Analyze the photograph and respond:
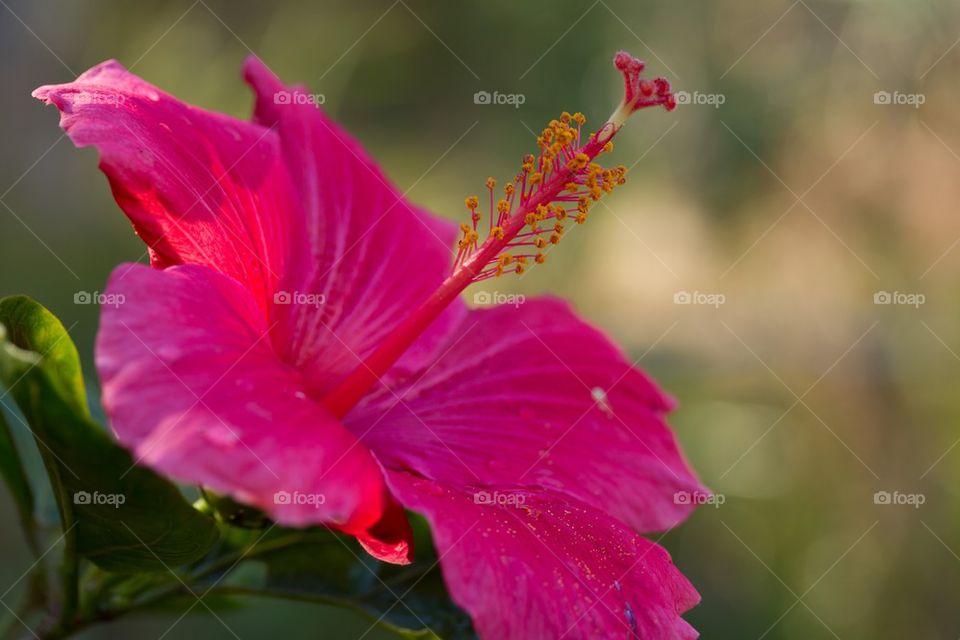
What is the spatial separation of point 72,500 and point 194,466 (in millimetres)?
213

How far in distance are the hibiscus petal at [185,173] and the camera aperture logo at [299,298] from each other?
1cm

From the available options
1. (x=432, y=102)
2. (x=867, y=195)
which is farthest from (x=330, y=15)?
(x=867, y=195)

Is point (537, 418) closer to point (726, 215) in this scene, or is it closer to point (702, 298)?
point (702, 298)

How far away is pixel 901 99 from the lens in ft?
11.2

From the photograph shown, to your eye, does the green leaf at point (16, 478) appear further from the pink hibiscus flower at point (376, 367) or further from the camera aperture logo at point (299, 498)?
the camera aperture logo at point (299, 498)

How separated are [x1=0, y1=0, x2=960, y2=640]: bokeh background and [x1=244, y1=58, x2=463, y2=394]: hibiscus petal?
74.6 inches

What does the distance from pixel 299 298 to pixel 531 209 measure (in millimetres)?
283

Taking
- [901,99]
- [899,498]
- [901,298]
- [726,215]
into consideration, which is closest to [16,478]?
[899,498]

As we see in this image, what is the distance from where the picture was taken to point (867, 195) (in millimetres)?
3713

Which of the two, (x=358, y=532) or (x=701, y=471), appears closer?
(x=358, y=532)

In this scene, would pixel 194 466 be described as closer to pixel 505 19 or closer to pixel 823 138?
pixel 823 138

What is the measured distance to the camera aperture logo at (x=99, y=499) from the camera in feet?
2.47

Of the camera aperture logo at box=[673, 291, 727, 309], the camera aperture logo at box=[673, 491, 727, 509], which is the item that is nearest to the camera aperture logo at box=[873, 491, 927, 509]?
the camera aperture logo at box=[673, 291, 727, 309]

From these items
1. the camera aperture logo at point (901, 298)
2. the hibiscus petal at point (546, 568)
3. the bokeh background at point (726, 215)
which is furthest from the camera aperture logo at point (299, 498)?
the camera aperture logo at point (901, 298)
